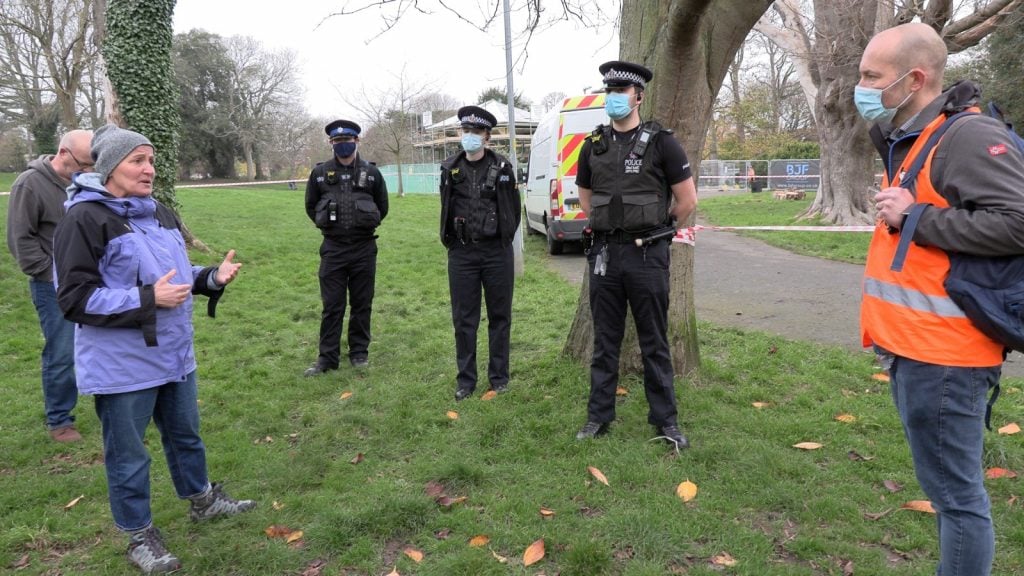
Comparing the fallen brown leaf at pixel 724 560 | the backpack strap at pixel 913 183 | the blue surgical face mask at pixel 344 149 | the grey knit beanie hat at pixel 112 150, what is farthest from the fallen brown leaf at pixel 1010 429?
the blue surgical face mask at pixel 344 149

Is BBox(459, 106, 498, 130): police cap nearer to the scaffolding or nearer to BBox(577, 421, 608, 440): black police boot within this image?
BBox(577, 421, 608, 440): black police boot

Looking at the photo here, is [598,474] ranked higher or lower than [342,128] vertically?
lower

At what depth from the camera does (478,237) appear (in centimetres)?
503

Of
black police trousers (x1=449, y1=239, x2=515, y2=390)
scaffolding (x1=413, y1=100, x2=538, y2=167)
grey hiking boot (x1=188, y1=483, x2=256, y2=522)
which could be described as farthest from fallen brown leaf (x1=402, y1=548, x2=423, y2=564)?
scaffolding (x1=413, y1=100, x2=538, y2=167)

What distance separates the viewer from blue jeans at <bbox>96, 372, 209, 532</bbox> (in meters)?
2.91

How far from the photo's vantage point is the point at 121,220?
2.86 m

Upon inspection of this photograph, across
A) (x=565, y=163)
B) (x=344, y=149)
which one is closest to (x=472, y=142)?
(x=344, y=149)

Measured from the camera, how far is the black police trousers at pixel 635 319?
380cm

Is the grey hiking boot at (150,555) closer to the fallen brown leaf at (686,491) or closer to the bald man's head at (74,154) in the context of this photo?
the bald man's head at (74,154)

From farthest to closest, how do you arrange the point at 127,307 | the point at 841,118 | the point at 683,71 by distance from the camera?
1. the point at 841,118
2. the point at 683,71
3. the point at 127,307

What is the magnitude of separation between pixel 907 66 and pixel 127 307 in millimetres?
3072

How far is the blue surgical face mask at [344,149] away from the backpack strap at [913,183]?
15.0 feet

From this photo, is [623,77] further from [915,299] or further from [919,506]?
[919,506]

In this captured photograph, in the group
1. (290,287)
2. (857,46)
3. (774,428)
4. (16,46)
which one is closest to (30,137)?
(16,46)
